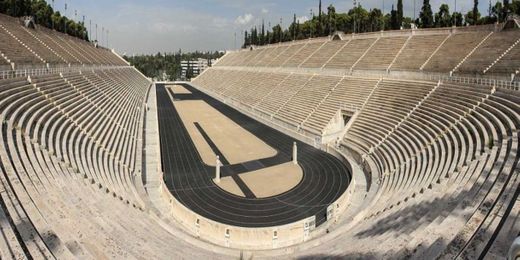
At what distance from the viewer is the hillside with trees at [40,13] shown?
5741cm

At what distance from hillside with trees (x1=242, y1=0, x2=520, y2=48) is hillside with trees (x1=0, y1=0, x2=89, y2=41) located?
159 feet

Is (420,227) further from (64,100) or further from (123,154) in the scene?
(64,100)

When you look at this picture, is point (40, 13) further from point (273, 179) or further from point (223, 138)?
point (273, 179)

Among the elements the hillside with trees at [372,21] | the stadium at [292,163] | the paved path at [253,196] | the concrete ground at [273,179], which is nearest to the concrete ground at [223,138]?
the stadium at [292,163]

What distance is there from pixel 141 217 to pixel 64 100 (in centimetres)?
1364

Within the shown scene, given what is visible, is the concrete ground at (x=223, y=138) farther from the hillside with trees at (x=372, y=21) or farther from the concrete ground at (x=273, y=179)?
the hillside with trees at (x=372, y=21)

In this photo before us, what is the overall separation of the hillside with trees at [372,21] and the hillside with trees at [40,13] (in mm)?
48324

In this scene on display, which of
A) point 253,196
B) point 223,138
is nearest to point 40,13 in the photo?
point 223,138

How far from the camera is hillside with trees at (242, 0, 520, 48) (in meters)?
50.8

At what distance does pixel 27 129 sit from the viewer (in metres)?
14.2

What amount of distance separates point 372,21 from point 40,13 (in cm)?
6220

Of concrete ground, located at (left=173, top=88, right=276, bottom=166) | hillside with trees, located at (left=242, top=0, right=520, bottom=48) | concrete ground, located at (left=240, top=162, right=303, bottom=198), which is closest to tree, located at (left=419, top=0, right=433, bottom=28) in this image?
hillside with trees, located at (left=242, top=0, right=520, bottom=48)

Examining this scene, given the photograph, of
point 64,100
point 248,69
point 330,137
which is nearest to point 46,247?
point 64,100

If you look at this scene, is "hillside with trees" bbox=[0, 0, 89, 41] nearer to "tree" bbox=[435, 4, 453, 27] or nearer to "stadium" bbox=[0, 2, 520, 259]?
"stadium" bbox=[0, 2, 520, 259]
